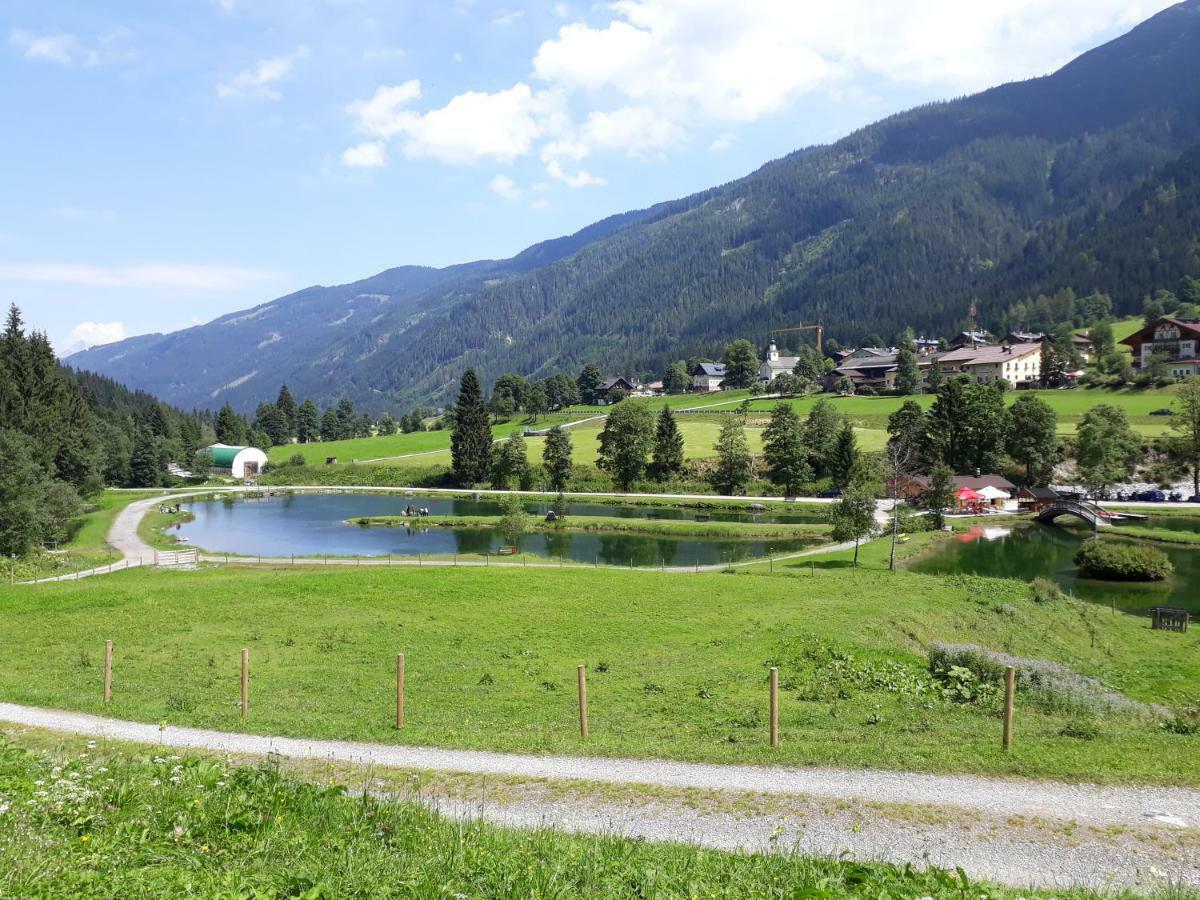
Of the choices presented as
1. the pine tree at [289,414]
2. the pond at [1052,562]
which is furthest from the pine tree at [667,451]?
the pine tree at [289,414]

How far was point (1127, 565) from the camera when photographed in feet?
146

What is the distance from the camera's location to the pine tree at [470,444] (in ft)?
351

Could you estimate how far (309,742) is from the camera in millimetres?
14258

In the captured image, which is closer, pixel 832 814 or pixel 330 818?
pixel 330 818

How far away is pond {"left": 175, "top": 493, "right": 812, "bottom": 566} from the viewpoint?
194 ft

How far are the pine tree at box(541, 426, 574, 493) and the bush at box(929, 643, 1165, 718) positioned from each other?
77.3 metres

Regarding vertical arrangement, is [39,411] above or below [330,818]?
above

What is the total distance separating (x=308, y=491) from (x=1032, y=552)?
9536 cm

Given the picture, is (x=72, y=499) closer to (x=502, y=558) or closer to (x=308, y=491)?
(x=502, y=558)

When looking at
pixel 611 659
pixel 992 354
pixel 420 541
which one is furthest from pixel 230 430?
pixel 992 354

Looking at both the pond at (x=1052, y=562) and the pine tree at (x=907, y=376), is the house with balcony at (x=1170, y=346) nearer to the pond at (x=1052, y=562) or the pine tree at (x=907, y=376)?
the pine tree at (x=907, y=376)

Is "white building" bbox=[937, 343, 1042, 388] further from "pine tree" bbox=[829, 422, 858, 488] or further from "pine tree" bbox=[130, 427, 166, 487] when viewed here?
"pine tree" bbox=[130, 427, 166, 487]

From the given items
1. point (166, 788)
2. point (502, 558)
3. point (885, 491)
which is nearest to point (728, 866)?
point (166, 788)

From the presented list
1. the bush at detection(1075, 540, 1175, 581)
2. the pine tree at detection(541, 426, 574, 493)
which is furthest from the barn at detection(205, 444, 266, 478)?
the bush at detection(1075, 540, 1175, 581)
